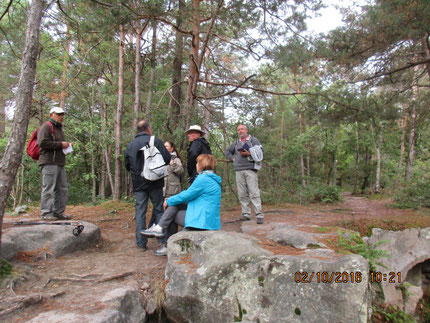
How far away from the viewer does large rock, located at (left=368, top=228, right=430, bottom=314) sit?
3998 mm

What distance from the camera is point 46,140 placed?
4.46m

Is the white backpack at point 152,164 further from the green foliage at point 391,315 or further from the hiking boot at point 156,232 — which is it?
the green foliage at point 391,315

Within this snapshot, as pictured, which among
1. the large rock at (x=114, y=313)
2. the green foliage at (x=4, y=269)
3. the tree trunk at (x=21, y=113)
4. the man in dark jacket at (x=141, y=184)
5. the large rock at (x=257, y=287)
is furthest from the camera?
the man in dark jacket at (x=141, y=184)

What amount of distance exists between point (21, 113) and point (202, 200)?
2.24m

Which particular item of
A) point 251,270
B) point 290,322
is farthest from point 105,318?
point 290,322

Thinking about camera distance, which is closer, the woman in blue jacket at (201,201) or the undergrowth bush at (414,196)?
the woman in blue jacket at (201,201)

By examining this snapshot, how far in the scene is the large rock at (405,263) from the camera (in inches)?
157

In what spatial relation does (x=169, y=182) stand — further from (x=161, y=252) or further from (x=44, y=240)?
(x=44, y=240)

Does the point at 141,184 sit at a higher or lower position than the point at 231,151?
lower

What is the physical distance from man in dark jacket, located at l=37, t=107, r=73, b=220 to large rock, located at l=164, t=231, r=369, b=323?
290 cm

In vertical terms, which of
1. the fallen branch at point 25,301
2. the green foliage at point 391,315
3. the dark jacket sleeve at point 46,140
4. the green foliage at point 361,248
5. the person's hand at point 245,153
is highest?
the dark jacket sleeve at point 46,140

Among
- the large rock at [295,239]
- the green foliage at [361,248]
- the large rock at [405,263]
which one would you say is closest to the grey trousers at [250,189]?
the large rock at [295,239]

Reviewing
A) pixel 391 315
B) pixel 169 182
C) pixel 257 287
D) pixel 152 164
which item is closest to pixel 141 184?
pixel 152 164

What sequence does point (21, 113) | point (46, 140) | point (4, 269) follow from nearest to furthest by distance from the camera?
1. point (4, 269)
2. point (21, 113)
3. point (46, 140)
